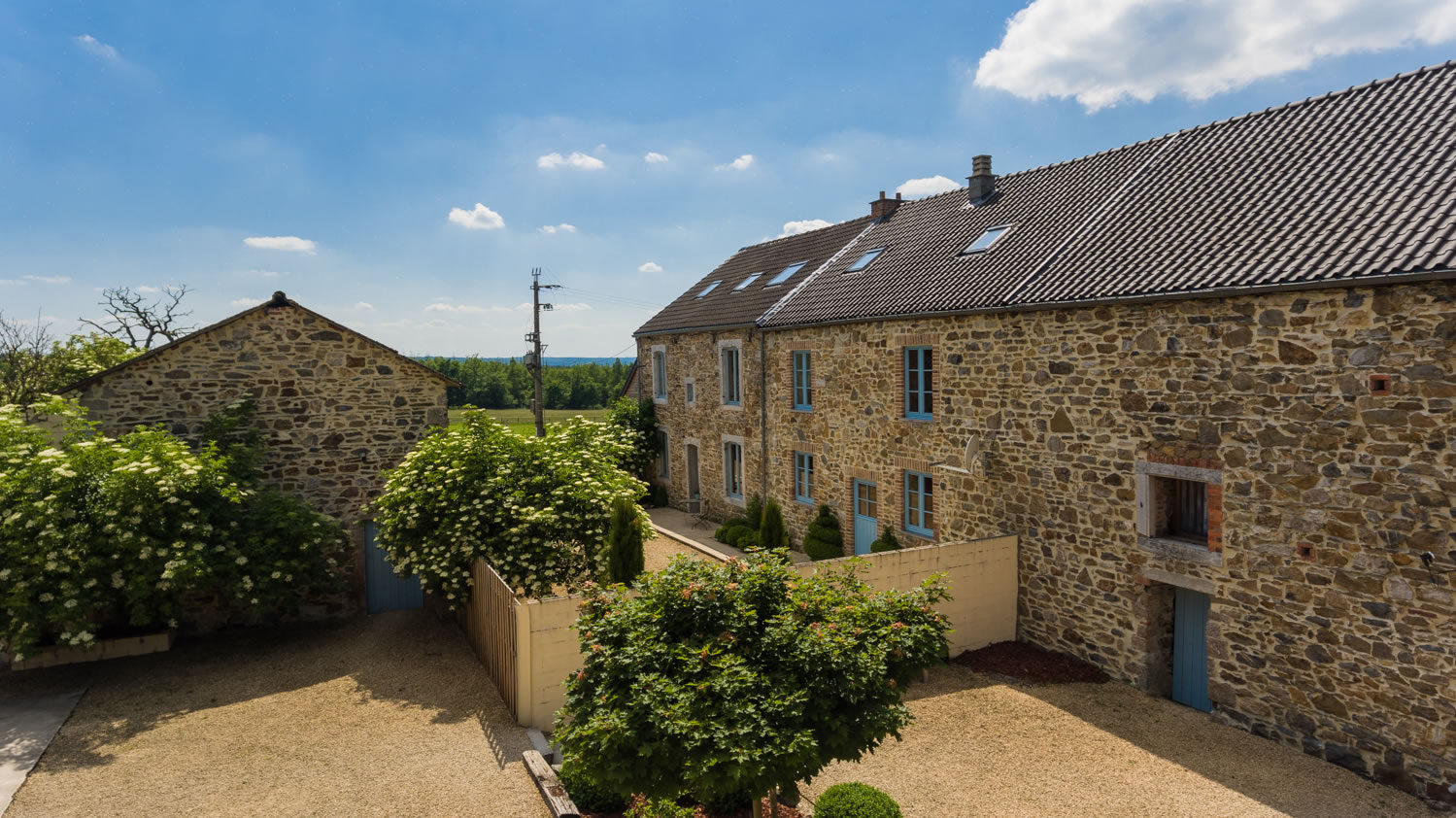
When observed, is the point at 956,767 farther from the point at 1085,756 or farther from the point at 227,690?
the point at 227,690

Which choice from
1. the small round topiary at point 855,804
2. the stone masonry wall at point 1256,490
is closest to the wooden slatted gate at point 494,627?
the small round topiary at point 855,804

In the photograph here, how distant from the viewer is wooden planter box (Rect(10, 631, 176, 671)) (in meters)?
10.4

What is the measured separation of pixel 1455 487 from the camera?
683 centimetres

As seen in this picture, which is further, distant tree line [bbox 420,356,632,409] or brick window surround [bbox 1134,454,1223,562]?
distant tree line [bbox 420,356,632,409]

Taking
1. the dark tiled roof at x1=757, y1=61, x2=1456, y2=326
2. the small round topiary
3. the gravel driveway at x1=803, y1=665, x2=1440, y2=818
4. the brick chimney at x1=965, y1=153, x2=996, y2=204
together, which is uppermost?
the brick chimney at x1=965, y1=153, x2=996, y2=204

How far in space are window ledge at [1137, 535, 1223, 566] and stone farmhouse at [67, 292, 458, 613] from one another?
10.4 meters

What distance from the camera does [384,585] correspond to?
1281cm

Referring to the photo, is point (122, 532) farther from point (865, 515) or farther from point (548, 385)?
point (548, 385)

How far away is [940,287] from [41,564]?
12.5 metres

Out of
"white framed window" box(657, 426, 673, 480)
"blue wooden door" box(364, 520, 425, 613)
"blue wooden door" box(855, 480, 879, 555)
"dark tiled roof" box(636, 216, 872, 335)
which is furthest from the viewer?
"white framed window" box(657, 426, 673, 480)

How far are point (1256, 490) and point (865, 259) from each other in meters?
9.49

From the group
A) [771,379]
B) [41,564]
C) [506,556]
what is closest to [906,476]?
[771,379]

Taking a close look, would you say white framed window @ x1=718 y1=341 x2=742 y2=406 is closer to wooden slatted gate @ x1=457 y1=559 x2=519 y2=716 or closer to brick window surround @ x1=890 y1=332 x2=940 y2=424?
brick window surround @ x1=890 y1=332 x2=940 y2=424

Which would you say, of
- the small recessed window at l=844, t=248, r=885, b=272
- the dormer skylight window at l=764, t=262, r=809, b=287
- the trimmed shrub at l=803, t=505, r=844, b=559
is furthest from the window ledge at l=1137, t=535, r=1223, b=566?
the dormer skylight window at l=764, t=262, r=809, b=287
